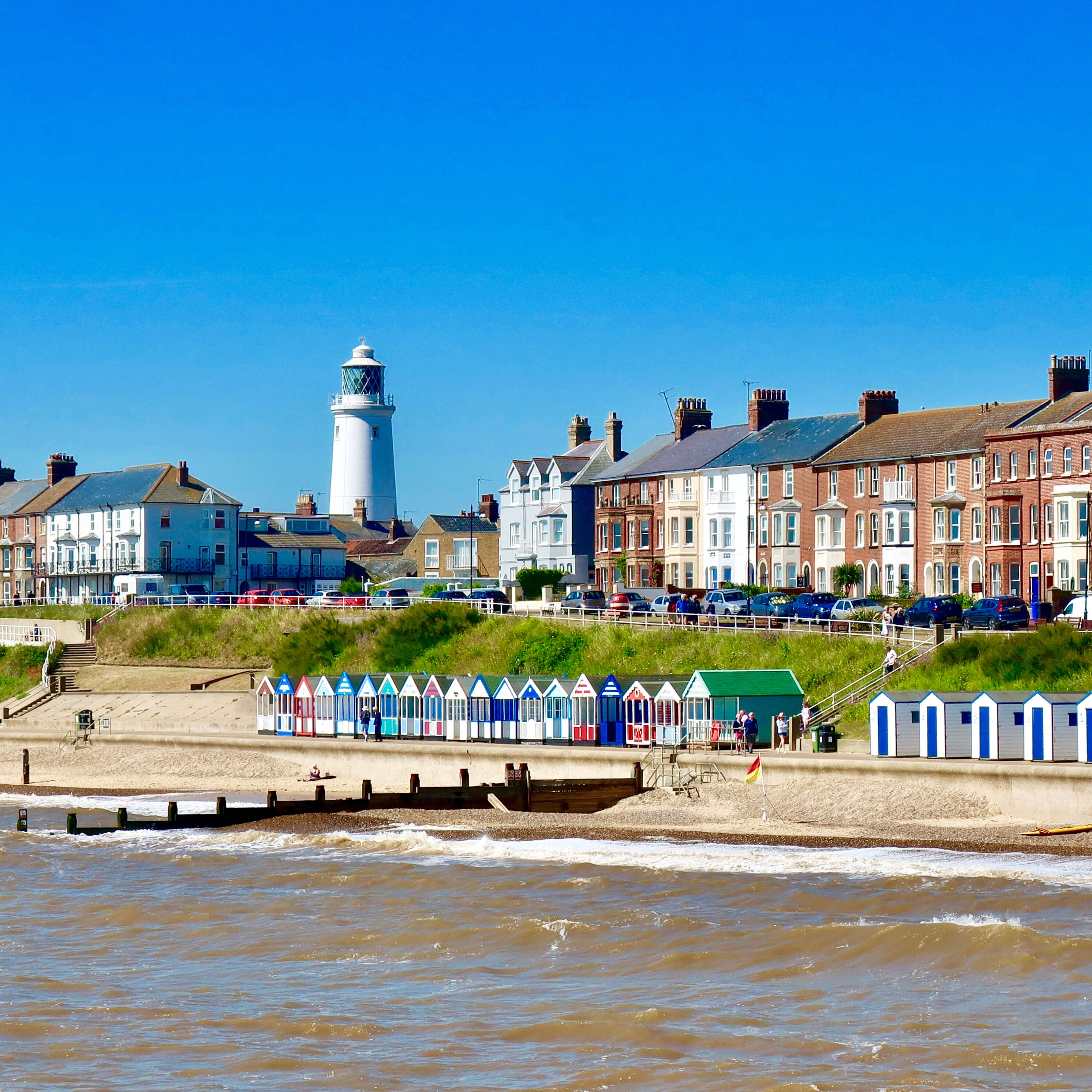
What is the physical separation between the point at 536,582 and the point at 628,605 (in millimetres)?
16267

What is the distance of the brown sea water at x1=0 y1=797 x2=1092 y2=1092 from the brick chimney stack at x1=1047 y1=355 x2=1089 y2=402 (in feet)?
132

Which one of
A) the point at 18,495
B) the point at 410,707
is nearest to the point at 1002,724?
the point at 410,707

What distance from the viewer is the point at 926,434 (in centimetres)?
7512

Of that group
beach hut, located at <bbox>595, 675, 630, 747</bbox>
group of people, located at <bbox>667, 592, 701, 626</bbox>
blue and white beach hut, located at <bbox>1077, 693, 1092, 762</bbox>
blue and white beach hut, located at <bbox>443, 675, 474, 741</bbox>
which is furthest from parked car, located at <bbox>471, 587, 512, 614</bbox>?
blue and white beach hut, located at <bbox>1077, 693, 1092, 762</bbox>

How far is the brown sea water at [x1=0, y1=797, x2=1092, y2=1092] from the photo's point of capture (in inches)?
893

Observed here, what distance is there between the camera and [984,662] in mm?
48000

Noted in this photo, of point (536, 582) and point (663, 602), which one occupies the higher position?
point (536, 582)

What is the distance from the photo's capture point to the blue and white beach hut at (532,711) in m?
50.5

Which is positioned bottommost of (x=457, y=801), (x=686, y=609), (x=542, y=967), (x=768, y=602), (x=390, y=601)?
(x=542, y=967)

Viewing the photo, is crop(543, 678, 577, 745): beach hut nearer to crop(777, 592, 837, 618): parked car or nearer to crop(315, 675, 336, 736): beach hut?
crop(315, 675, 336, 736): beach hut

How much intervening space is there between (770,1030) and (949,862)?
39.3 feet

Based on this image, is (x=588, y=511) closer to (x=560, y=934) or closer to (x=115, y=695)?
(x=115, y=695)

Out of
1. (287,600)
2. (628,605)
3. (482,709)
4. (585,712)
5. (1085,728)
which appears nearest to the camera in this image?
(1085,728)

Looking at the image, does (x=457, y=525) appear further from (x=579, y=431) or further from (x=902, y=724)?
(x=902, y=724)
